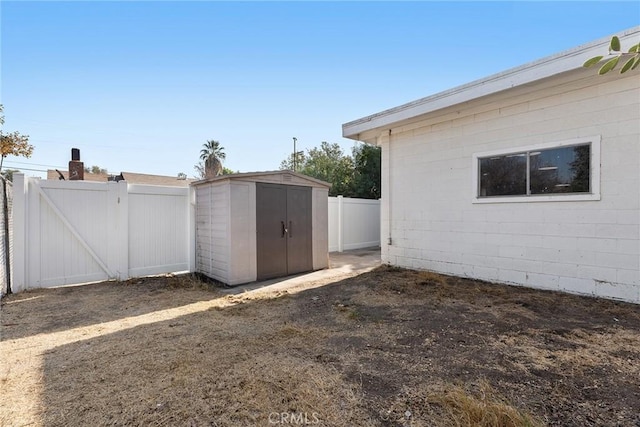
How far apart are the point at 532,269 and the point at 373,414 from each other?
14.6 feet

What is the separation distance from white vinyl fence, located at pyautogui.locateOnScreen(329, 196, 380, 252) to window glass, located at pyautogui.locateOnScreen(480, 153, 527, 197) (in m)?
5.36

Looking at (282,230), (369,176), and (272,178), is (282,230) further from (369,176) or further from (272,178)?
(369,176)

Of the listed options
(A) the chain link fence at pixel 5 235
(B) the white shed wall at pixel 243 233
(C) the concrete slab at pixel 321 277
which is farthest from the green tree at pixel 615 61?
(A) the chain link fence at pixel 5 235

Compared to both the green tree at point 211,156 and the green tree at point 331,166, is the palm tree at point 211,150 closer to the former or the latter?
the green tree at point 211,156

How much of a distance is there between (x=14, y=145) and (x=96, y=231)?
11160mm

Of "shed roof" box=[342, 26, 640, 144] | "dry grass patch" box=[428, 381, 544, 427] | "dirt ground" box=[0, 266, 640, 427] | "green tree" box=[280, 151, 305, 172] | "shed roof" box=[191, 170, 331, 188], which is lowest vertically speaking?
"dirt ground" box=[0, 266, 640, 427]

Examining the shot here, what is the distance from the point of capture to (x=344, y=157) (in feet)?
64.1

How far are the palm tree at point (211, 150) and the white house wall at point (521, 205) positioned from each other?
27276mm

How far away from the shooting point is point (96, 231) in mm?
5855

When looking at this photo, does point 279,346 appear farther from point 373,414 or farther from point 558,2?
point 558,2

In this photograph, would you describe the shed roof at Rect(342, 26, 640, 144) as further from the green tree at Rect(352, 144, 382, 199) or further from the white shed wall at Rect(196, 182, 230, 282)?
the green tree at Rect(352, 144, 382, 199)

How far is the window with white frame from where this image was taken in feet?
14.7

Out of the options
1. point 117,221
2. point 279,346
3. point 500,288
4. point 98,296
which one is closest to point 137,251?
point 117,221

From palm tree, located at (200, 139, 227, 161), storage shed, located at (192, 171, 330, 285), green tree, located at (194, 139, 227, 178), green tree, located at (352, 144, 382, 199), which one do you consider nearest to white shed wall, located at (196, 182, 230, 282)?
storage shed, located at (192, 171, 330, 285)
